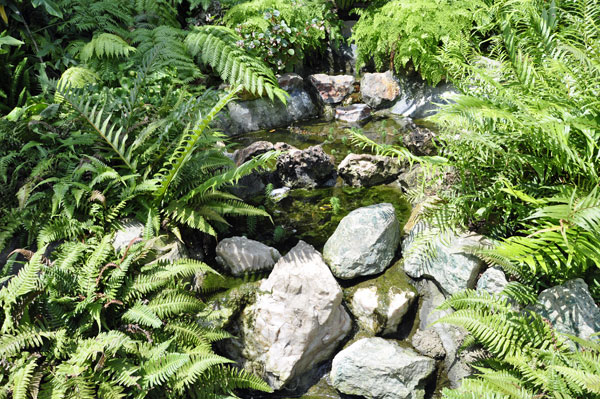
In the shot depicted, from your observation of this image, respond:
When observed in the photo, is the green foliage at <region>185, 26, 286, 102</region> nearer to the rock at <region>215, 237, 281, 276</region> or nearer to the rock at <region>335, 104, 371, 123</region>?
the rock at <region>335, 104, 371, 123</region>

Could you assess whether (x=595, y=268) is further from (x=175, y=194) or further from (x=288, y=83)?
(x=288, y=83)

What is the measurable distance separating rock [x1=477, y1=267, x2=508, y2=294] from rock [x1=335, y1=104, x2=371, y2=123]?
12.3 ft

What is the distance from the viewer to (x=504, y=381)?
229 centimetres

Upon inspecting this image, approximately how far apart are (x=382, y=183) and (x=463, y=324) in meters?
2.38

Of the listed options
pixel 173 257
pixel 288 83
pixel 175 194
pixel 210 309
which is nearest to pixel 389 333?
pixel 210 309

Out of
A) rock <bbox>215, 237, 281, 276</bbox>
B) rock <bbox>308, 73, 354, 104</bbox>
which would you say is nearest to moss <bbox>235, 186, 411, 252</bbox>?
rock <bbox>215, 237, 281, 276</bbox>

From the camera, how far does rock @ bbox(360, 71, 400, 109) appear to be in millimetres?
6309

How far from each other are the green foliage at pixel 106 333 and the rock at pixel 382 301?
3.29 ft

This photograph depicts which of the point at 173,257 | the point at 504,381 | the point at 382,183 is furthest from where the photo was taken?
the point at 382,183

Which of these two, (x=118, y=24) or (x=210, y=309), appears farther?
(x=118, y=24)

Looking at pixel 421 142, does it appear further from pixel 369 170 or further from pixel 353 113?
pixel 353 113

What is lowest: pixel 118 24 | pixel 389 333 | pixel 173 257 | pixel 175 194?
pixel 389 333

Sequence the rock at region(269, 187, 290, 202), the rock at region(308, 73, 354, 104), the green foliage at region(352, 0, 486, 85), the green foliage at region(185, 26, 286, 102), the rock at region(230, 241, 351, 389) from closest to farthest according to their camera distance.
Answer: the rock at region(230, 241, 351, 389) < the rock at region(269, 187, 290, 202) < the green foliage at region(352, 0, 486, 85) < the green foliage at region(185, 26, 286, 102) < the rock at region(308, 73, 354, 104)

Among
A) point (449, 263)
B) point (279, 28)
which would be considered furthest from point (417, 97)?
point (449, 263)
